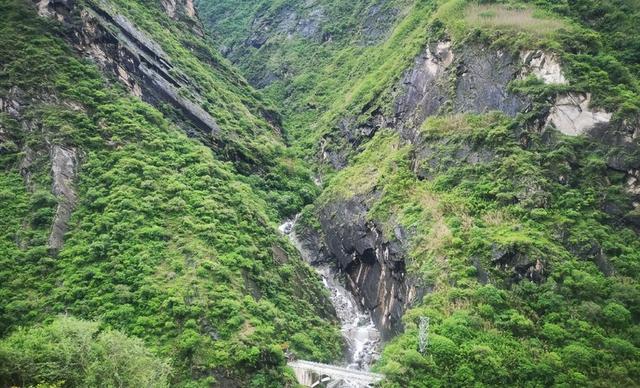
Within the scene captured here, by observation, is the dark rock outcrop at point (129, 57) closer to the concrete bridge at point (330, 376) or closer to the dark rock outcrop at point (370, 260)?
the dark rock outcrop at point (370, 260)

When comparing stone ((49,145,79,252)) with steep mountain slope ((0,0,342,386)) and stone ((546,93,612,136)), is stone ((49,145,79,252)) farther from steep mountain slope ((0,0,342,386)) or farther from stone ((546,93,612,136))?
stone ((546,93,612,136))

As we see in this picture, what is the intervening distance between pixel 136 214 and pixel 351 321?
2568cm

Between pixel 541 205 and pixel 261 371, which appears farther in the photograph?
pixel 541 205

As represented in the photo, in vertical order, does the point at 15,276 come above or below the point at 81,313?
above

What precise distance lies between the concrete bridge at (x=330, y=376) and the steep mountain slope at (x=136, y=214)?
106 inches

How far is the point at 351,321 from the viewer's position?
59.4 metres

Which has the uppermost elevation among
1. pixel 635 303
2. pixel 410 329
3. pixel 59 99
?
pixel 59 99

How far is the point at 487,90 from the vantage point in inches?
2547

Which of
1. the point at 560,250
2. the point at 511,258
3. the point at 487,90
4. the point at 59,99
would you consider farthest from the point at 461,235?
the point at 59,99

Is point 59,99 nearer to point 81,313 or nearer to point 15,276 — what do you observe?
point 15,276

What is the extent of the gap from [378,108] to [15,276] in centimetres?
5278

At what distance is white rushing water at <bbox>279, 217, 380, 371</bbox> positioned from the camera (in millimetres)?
53125

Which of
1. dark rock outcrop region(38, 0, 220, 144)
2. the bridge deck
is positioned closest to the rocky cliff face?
the bridge deck

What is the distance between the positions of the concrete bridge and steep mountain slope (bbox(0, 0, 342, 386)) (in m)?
2.69
